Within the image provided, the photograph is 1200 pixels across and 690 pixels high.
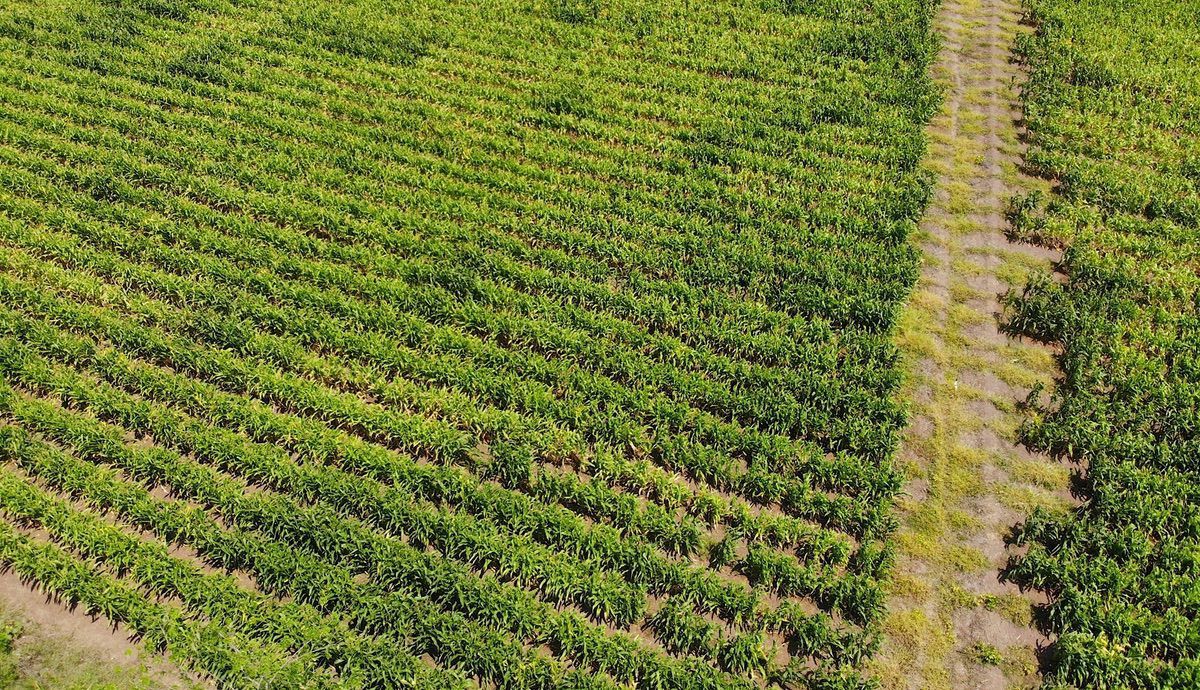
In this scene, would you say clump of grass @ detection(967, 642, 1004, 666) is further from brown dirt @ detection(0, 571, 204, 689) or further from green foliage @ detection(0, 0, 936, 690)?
brown dirt @ detection(0, 571, 204, 689)

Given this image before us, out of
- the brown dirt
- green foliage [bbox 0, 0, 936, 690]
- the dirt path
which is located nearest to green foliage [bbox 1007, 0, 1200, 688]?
the dirt path

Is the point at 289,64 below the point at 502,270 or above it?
above

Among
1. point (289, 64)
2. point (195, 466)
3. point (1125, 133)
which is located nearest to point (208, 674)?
point (195, 466)

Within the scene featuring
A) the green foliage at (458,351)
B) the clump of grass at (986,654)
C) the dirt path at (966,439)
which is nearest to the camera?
the clump of grass at (986,654)

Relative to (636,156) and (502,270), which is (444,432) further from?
(636,156)

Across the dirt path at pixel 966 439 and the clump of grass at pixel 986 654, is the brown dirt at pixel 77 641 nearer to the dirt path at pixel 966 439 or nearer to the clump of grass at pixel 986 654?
the dirt path at pixel 966 439

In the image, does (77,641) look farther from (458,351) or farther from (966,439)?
(966,439)

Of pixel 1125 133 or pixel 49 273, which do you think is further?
→ pixel 1125 133

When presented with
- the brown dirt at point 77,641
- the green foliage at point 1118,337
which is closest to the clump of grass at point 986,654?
the green foliage at point 1118,337
